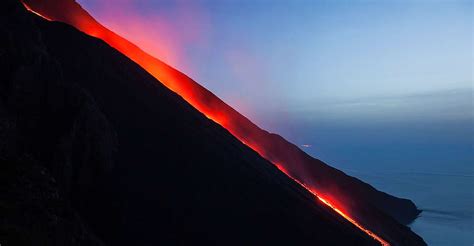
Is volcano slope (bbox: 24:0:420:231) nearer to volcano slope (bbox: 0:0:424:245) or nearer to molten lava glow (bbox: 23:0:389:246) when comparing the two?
molten lava glow (bbox: 23:0:389:246)

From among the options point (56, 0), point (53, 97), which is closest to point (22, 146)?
point (53, 97)

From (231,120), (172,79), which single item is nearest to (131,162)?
(231,120)

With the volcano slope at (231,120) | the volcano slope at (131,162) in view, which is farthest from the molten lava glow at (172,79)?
the volcano slope at (131,162)

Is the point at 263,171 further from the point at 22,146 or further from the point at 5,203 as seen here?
the point at 5,203

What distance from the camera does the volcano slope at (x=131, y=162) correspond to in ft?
119

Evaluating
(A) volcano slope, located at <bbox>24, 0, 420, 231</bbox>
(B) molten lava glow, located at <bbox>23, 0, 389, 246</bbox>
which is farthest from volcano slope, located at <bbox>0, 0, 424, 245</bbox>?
(B) molten lava glow, located at <bbox>23, 0, 389, 246</bbox>

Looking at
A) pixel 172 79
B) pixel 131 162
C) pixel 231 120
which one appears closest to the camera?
pixel 131 162

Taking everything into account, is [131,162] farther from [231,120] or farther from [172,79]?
[172,79]

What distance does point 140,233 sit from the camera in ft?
119

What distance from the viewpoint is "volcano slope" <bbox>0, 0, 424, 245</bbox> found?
119 feet

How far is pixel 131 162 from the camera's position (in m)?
42.6

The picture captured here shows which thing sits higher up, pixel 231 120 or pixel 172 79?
pixel 172 79

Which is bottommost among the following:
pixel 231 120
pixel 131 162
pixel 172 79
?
pixel 131 162

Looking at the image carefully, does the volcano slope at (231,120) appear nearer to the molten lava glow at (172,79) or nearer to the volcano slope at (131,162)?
the molten lava glow at (172,79)
